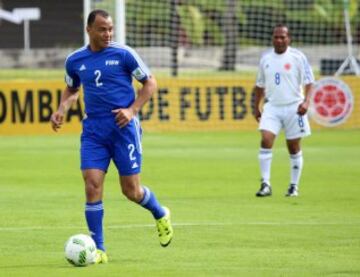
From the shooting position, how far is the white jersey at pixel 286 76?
17.5 m

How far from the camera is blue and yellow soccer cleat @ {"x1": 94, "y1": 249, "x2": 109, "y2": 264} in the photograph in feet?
36.0

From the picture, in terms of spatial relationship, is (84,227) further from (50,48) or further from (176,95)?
(50,48)

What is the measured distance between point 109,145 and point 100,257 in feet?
3.48

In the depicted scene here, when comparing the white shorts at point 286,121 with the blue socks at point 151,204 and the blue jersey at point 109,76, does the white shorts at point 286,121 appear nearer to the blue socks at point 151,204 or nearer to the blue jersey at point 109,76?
the blue socks at point 151,204

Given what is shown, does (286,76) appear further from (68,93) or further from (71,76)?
(71,76)

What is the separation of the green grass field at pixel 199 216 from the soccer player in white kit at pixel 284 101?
0.52 meters

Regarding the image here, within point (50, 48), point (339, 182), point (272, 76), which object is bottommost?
point (50, 48)

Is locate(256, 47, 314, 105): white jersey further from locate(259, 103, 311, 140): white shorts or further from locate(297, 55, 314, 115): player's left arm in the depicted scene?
locate(259, 103, 311, 140): white shorts

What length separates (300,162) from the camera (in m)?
17.5

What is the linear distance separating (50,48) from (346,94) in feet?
59.0

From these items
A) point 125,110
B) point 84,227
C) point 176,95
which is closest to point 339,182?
point 84,227

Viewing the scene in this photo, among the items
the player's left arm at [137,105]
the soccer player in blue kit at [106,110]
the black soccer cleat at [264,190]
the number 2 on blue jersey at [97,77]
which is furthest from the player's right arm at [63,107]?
the black soccer cleat at [264,190]

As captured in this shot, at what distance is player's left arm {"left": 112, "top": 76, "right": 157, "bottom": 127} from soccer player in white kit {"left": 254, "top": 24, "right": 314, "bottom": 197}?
20.0 feet

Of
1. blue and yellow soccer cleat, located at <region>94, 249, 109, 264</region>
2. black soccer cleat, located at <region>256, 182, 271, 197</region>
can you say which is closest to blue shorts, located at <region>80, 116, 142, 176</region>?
blue and yellow soccer cleat, located at <region>94, 249, 109, 264</region>
